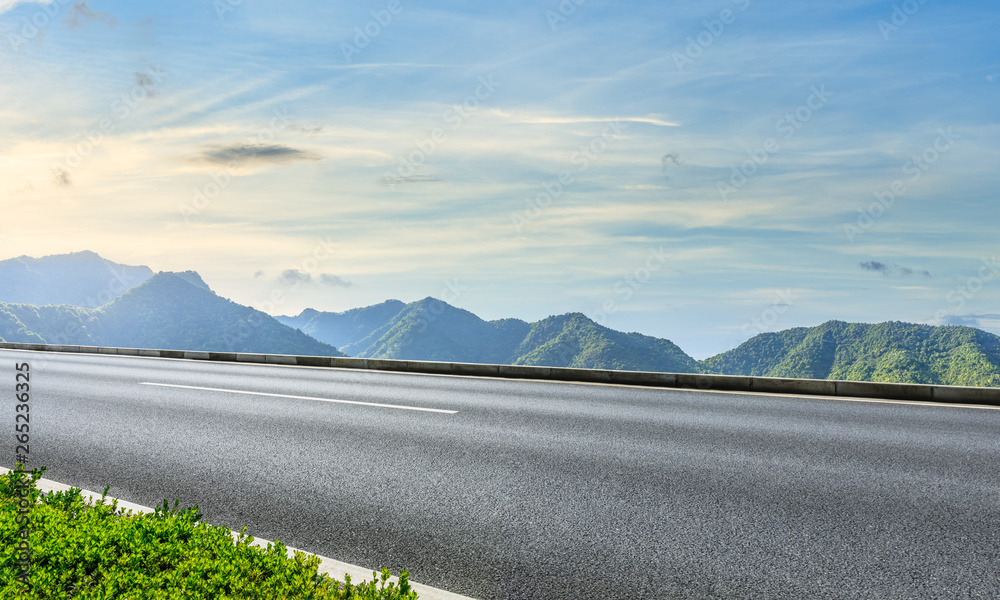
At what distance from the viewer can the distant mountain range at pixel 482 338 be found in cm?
5256

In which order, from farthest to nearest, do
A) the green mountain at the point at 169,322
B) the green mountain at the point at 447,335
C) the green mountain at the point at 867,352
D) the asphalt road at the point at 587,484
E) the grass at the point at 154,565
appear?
the green mountain at the point at 447,335 < the green mountain at the point at 169,322 < the green mountain at the point at 867,352 < the asphalt road at the point at 587,484 < the grass at the point at 154,565

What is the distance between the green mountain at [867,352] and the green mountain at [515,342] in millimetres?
7132

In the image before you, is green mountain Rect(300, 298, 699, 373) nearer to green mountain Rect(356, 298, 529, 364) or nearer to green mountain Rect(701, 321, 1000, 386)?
green mountain Rect(356, 298, 529, 364)

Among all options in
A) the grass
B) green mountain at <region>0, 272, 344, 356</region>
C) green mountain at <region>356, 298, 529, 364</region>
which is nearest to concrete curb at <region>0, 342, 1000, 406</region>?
the grass

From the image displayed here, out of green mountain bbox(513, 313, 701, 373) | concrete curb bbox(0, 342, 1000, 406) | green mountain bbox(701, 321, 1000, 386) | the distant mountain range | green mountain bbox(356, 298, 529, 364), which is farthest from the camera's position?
green mountain bbox(356, 298, 529, 364)

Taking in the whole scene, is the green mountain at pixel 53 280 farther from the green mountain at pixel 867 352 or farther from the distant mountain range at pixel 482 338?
the green mountain at pixel 867 352

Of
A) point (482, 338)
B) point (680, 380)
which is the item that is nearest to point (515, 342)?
point (482, 338)

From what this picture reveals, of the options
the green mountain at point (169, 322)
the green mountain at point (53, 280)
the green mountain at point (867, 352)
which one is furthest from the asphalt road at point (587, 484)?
the green mountain at point (53, 280)

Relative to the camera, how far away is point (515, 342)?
111 m

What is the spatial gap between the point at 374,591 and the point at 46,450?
624 cm

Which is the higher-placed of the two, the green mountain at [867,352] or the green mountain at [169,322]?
the green mountain at [867,352]

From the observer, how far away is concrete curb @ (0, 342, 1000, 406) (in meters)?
9.98

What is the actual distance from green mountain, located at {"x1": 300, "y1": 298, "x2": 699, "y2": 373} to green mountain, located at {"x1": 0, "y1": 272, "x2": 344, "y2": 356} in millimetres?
14409

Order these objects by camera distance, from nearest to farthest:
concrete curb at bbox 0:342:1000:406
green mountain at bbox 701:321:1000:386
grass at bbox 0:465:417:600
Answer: grass at bbox 0:465:417:600 → concrete curb at bbox 0:342:1000:406 → green mountain at bbox 701:321:1000:386
